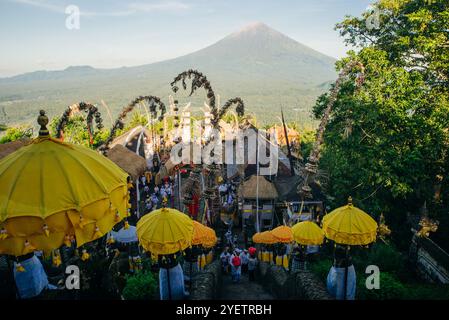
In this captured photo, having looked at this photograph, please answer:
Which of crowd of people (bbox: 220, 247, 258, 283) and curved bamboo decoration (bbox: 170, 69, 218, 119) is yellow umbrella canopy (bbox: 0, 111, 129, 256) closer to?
crowd of people (bbox: 220, 247, 258, 283)

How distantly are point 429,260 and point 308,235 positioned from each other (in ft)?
16.2

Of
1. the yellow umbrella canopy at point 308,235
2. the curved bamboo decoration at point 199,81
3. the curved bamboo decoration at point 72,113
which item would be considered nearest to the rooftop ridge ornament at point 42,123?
the yellow umbrella canopy at point 308,235

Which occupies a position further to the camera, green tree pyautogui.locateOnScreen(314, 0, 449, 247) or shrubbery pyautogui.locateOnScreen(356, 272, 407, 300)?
green tree pyautogui.locateOnScreen(314, 0, 449, 247)

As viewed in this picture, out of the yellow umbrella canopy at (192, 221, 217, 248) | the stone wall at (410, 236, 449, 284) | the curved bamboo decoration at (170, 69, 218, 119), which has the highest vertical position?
the curved bamboo decoration at (170, 69, 218, 119)

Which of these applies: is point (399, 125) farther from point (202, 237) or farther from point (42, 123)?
point (42, 123)

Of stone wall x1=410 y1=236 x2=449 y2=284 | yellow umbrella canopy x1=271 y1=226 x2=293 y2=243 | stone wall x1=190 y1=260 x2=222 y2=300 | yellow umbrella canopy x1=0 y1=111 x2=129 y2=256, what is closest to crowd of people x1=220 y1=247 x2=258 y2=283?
yellow umbrella canopy x1=271 y1=226 x2=293 y2=243

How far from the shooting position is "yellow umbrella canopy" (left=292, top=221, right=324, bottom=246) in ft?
28.0

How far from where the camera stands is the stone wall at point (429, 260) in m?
9.76

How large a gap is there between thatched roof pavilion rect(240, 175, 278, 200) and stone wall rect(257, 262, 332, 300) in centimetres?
519

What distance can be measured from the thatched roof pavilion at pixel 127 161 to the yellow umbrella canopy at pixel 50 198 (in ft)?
40.1

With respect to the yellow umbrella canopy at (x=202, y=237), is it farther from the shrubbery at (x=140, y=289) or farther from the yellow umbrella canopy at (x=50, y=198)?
the yellow umbrella canopy at (x=50, y=198)

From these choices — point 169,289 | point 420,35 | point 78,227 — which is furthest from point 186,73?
point 420,35

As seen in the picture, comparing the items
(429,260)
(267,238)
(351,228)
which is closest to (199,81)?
(267,238)
